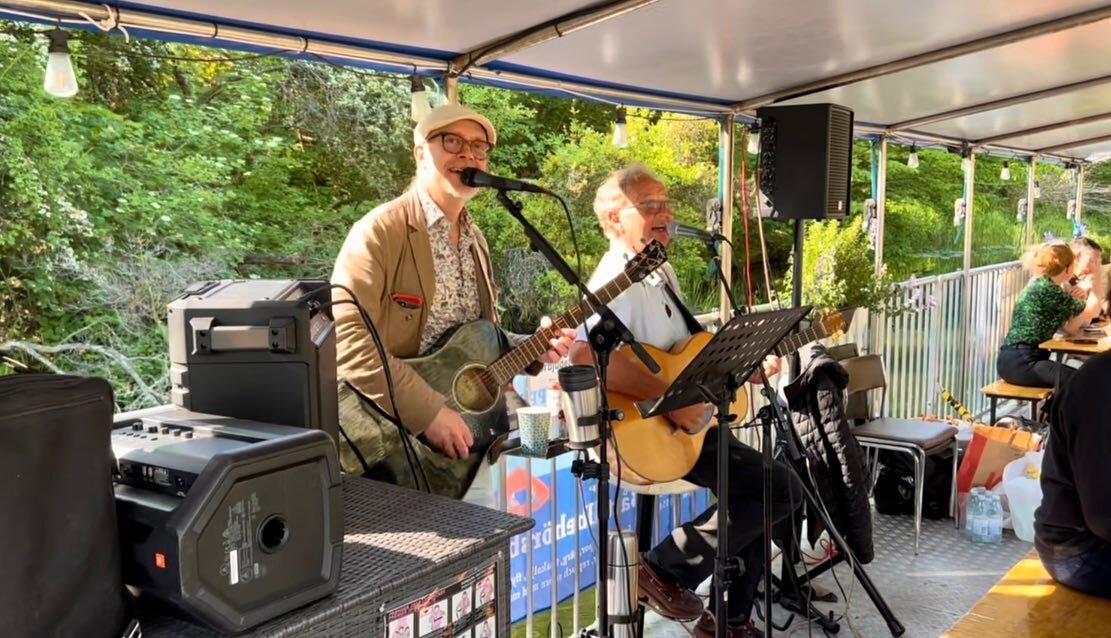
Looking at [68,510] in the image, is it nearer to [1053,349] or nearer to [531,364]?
[531,364]

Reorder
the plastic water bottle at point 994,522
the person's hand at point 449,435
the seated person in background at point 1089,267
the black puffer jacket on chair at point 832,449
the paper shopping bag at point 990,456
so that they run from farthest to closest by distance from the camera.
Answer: the seated person in background at point 1089,267 → the paper shopping bag at point 990,456 → the plastic water bottle at point 994,522 → the black puffer jacket on chair at point 832,449 → the person's hand at point 449,435

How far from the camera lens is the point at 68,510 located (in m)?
0.98

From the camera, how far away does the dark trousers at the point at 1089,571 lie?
2277mm

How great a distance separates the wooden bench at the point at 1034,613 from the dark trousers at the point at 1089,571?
2cm

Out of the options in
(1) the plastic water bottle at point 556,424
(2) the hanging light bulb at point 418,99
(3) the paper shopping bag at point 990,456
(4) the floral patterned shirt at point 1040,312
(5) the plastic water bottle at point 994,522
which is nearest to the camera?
(1) the plastic water bottle at point 556,424

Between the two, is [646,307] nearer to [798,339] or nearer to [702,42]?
[798,339]

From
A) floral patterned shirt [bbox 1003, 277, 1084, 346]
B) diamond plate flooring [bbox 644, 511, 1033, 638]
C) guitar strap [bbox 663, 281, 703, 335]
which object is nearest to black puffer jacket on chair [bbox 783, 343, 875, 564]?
diamond plate flooring [bbox 644, 511, 1033, 638]

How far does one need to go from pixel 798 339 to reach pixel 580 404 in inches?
52.1

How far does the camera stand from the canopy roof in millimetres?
2320

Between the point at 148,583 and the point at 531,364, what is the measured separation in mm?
1657

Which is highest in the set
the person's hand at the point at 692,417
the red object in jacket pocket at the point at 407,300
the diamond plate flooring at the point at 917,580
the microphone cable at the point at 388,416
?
the red object in jacket pocket at the point at 407,300

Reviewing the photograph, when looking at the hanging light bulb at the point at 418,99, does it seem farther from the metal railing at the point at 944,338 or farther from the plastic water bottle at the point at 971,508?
the metal railing at the point at 944,338

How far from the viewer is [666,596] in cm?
292

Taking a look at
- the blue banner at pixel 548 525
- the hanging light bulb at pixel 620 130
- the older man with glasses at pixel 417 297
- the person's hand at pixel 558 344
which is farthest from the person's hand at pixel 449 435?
the hanging light bulb at pixel 620 130
